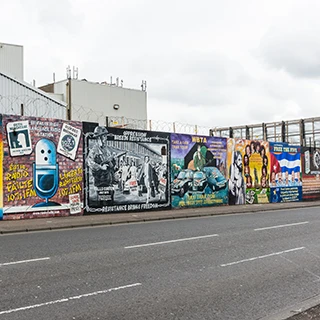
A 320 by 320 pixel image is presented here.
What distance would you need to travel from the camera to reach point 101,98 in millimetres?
47125

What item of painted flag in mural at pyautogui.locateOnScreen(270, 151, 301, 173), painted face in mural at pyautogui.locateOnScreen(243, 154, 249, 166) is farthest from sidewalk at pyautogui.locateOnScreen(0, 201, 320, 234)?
painted flag in mural at pyautogui.locateOnScreen(270, 151, 301, 173)

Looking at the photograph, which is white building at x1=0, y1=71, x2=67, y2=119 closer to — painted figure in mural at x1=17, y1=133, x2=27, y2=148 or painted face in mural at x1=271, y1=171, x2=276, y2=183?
painted figure in mural at x1=17, y1=133, x2=27, y2=148

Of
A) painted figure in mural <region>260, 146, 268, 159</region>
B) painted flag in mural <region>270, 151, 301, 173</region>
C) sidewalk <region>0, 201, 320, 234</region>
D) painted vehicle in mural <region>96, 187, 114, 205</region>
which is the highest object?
painted figure in mural <region>260, 146, 268, 159</region>

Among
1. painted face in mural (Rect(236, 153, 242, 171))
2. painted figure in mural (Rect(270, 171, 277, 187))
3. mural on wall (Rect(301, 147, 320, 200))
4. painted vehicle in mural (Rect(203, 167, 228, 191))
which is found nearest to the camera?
painted vehicle in mural (Rect(203, 167, 228, 191))

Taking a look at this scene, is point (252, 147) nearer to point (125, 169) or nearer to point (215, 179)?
point (215, 179)

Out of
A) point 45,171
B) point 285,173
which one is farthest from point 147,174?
point 285,173

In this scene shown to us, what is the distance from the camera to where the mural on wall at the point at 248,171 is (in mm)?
24984

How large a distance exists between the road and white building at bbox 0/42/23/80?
2655cm

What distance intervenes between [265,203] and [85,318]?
22.7m

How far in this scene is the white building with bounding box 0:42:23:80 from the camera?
118 feet

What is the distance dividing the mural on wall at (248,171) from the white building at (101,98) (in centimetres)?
2007

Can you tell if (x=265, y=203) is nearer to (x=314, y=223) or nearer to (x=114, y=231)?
(x=314, y=223)

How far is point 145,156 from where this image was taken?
67.8 feet

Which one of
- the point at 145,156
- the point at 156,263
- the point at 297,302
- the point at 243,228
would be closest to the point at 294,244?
the point at 243,228
